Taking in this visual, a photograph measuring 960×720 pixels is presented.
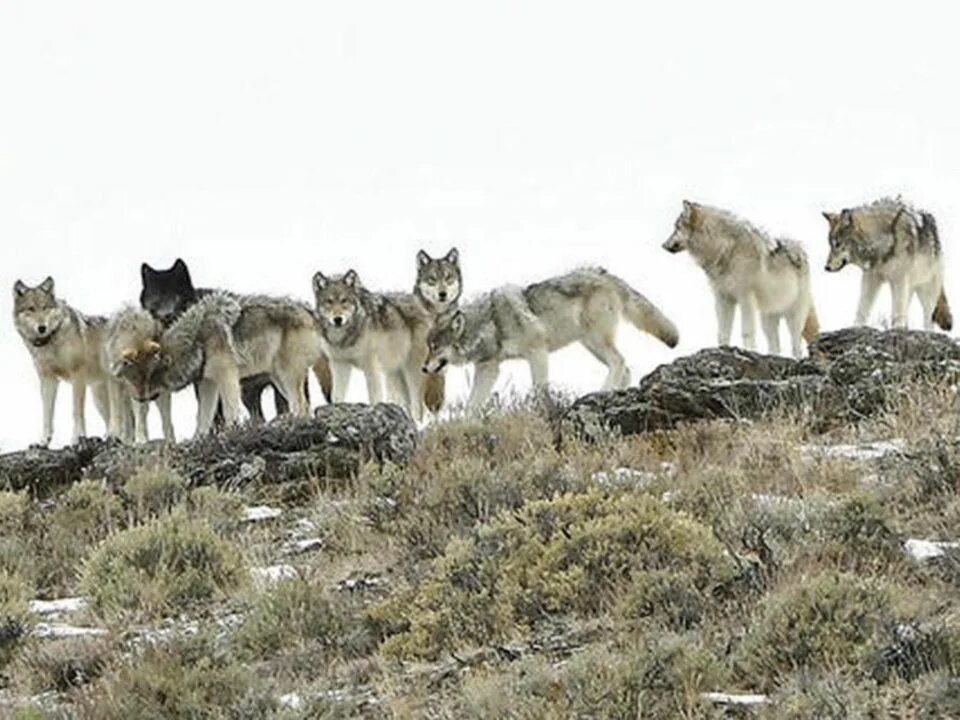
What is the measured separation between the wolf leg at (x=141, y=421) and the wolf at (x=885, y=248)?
7.79m

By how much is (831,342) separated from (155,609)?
8.60 metres

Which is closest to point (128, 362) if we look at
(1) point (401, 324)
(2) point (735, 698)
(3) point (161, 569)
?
(1) point (401, 324)

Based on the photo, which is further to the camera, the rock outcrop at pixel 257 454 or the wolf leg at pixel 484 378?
the wolf leg at pixel 484 378

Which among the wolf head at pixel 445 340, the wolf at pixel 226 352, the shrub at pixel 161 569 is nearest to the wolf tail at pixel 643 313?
the wolf head at pixel 445 340

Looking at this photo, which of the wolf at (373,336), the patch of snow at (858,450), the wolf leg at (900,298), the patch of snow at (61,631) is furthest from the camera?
the wolf leg at (900,298)

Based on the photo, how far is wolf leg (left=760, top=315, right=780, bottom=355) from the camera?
2161 centimetres

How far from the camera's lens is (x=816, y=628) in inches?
346

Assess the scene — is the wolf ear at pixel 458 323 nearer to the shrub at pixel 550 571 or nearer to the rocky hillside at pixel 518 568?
the rocky hillside at pixel 518 568

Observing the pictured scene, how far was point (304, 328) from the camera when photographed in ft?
64.9

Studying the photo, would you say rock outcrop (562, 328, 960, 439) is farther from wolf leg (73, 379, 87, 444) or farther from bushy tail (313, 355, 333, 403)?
wolf leg (73, 379, 87, 444)

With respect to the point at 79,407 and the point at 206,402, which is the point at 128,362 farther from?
the point at 79,407

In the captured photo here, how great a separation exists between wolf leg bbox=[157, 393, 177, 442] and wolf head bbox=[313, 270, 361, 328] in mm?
1848

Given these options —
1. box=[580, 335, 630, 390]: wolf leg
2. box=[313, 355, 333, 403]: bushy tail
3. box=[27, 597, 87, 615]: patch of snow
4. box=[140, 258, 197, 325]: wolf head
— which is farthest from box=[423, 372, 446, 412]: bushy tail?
box=[27, 597, 87, 615]: patch of snow

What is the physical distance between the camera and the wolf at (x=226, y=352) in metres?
18.8
